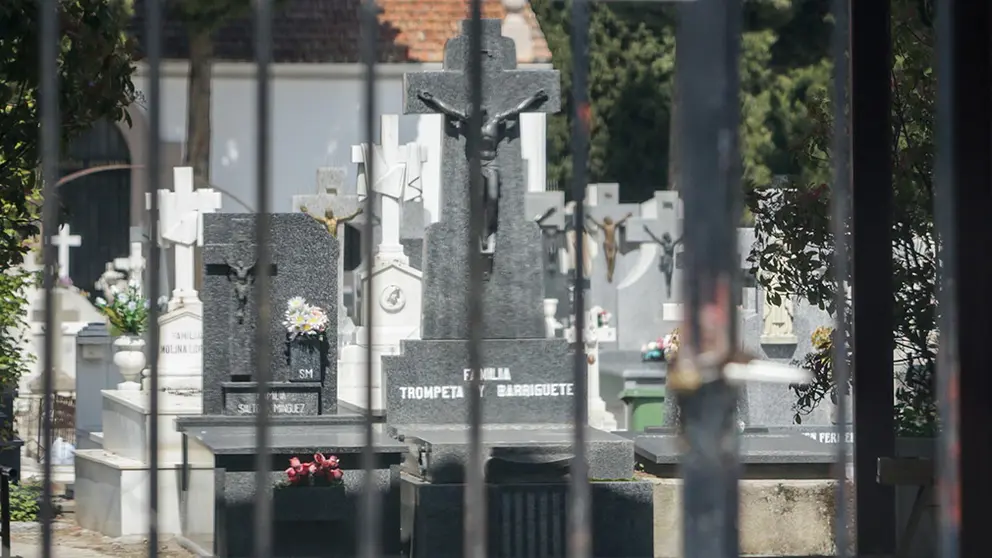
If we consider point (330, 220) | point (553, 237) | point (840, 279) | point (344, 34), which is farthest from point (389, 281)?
point (344, 34)

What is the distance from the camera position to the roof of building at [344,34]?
20328 mm

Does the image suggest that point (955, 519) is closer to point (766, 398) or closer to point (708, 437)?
point (708, 437)

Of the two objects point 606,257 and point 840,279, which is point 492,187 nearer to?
point 840,279

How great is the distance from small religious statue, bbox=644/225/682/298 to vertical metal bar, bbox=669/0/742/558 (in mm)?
14027

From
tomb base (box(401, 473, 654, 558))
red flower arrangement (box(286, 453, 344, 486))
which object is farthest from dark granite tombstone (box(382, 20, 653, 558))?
red flower arrangement (box(286, 453, 344, 486))

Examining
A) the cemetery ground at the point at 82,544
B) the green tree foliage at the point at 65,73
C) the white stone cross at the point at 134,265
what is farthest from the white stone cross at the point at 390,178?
the green tree foliage at the point at 65,73

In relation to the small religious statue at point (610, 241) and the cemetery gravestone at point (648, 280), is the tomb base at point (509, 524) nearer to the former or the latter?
the cemetery gravestone at point (648, 280)

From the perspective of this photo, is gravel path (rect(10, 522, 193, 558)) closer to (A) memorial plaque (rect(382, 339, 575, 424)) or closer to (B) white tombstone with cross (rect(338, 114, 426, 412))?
(A) memorial plaque (rect(382, 339, 575, 424))

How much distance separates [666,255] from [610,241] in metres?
1.09

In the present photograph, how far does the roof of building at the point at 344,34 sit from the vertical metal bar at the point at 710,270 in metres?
17.9

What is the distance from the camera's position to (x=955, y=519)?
2.70m

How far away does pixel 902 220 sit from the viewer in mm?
5617

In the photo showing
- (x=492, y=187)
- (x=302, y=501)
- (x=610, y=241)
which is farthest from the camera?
(x=610, y=241)

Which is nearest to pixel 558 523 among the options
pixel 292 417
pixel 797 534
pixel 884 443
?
pixel 797 534
